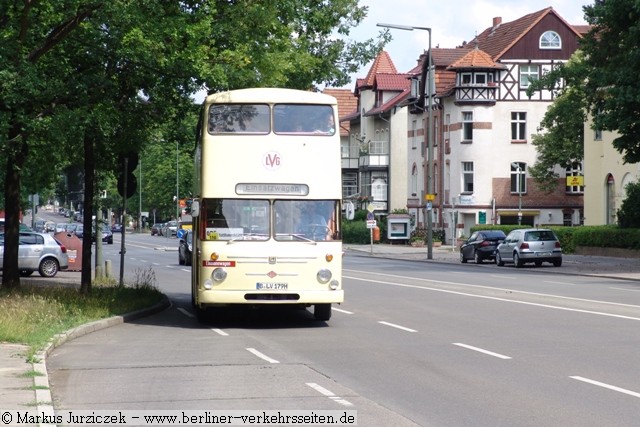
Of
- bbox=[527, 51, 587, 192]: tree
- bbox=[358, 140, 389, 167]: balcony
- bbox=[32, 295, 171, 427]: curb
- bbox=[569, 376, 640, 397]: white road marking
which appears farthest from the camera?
bbox=[358, 140, 389, 167]: balcony

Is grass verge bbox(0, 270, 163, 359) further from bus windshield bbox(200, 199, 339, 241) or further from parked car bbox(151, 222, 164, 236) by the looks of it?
parked car bbox(151, 222, 164, 236)

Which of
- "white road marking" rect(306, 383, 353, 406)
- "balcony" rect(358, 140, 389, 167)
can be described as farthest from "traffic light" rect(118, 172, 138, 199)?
"balcony" rect(358, 140, 389, 167)

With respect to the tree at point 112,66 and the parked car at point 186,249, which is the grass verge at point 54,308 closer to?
the tree at point 112,66

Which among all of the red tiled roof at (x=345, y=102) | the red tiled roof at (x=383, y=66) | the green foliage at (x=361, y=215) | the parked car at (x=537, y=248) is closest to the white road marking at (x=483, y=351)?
the parked car at (x=537, y=248)

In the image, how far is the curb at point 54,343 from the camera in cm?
1006

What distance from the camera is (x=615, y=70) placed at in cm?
4169

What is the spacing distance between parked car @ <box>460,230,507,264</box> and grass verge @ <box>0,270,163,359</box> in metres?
30.5

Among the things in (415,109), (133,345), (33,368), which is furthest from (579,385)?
(415,109)

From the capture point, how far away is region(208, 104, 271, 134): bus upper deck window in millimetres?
19328

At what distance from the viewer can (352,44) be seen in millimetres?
38812

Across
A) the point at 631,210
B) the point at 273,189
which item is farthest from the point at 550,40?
the point at 273,189

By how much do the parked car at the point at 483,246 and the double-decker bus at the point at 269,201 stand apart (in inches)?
1383

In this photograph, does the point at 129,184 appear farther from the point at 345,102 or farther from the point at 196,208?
the point at 345,102

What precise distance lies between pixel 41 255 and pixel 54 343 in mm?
23467
